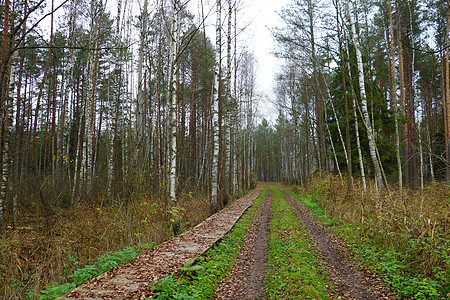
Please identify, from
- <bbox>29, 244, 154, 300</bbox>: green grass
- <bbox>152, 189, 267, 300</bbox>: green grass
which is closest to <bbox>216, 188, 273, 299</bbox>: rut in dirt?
<bbox>152, 189, 267, 300</bbox>: green grass

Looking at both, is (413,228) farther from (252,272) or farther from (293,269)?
(252,272)

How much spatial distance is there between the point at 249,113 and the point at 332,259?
19.8 m

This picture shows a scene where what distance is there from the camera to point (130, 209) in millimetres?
7383

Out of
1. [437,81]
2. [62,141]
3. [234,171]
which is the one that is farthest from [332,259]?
[437,81]

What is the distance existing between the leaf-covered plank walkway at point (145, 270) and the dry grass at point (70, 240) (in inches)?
43.4

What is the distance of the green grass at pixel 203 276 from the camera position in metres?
3.54

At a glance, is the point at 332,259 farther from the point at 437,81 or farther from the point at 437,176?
the point at 437,81

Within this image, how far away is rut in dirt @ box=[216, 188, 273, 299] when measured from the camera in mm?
4129

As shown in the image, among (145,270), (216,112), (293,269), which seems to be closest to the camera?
(145,270)

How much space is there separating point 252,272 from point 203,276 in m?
1.15

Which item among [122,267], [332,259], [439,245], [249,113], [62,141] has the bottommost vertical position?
[332,259]

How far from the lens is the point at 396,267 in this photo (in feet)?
14.7

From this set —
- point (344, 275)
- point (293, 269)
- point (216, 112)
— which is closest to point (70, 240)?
point (293, 269)

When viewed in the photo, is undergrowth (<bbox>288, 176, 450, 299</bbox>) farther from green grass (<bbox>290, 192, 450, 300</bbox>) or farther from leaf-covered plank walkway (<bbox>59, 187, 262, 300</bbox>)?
leaf-covered plank walkway (<bbox>59, 187, 262, 300</bbox>)
